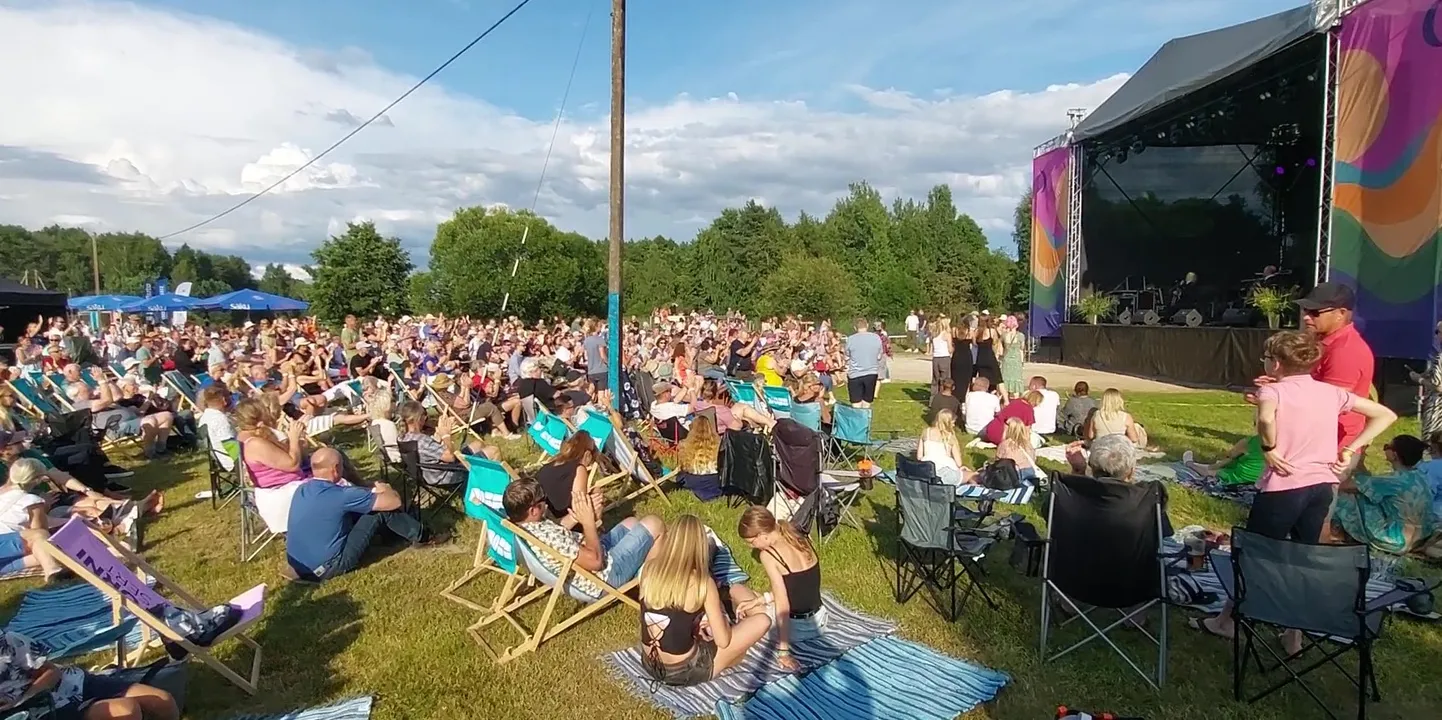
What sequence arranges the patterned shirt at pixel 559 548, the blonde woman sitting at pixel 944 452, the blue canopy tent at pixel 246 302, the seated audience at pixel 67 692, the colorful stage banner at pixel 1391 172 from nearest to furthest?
the seated audience at pixel 67 692, the patterned shirt at pixel 559 548, the blonde woman sitting at pixel 944 452, the colorful stage banner at pixel 1391 172, the blue canopy tent at pixel 246 302

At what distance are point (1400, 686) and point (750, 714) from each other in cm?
288

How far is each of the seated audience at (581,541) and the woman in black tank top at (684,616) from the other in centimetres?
49

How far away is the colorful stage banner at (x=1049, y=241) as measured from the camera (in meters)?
20.8

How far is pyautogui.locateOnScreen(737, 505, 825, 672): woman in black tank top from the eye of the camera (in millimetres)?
4066

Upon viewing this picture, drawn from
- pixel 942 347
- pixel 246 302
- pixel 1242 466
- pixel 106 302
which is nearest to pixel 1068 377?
pixel 942 347

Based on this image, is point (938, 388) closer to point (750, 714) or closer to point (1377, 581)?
point (1377, 581)

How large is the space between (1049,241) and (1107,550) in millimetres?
19351

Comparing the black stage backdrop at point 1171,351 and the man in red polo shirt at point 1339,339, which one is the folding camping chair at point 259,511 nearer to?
the man in red polo shirt at point 1339,339

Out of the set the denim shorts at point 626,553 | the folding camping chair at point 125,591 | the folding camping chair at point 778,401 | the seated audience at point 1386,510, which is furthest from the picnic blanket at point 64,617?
the seated audience at point 1386,510

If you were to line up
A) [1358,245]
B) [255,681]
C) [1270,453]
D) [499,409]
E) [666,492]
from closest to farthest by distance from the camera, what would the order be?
[1270,453] → [255,681] → [666,492] → [499,409] → [1358,245]

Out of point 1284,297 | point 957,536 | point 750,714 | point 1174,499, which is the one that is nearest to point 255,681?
point 750,714

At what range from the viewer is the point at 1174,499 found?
683 centimetres

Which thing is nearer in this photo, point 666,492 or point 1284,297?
point 666,492

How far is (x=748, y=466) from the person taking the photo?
6547 mm
